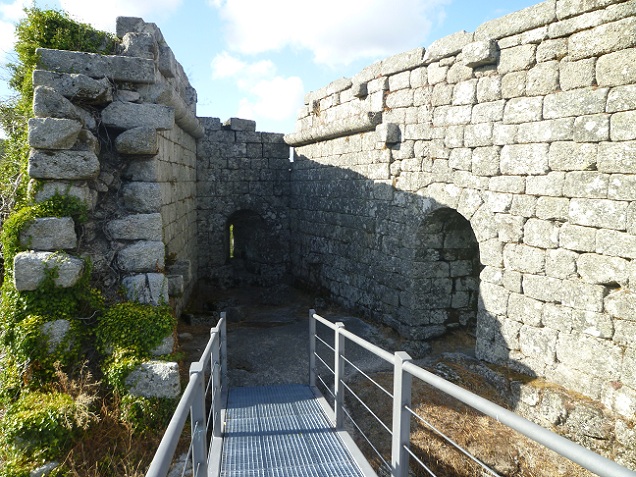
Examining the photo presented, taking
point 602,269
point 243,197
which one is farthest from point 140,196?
point 243,197

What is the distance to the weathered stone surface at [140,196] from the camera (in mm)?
5180

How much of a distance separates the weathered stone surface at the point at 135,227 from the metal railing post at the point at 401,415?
10.9 feet

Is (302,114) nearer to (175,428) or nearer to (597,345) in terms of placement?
(597,345)

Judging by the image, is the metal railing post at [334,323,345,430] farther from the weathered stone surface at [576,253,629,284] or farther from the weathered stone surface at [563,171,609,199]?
the weathered stone surface at [563,171,609,199]

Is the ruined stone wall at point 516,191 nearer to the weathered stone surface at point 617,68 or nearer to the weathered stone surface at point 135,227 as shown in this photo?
the weathered stone surface at point 617,68

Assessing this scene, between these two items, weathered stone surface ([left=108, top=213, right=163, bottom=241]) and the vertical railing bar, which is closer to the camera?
the vertical railing bar

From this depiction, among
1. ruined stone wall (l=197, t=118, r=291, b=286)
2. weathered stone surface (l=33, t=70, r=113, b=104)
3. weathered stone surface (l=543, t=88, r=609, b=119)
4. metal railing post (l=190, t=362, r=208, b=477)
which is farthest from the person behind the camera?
ruined stone wall (l=197, t=118, r=291, b=286)

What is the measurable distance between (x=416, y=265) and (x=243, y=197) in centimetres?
551

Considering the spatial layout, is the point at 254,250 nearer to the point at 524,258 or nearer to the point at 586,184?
the point at 524,258

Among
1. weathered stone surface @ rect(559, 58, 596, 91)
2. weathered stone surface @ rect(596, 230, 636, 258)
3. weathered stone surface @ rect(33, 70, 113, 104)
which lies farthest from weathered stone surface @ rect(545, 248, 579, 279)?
weathered stone surface @ rect(33, 70, 113, 104)

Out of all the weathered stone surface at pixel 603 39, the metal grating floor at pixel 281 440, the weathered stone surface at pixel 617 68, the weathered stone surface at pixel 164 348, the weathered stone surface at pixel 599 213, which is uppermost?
the weathered stone surface at pixel 603 39

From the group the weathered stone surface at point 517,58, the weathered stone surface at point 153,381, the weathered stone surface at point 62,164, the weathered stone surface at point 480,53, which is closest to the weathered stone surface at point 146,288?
the weathered stone surface at point 153,381

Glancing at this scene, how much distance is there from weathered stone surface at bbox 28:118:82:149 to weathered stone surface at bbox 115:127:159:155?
0.50 meters

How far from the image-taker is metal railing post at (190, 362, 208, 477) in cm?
256
